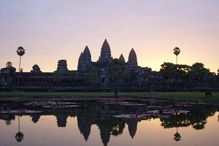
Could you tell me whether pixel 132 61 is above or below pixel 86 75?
above

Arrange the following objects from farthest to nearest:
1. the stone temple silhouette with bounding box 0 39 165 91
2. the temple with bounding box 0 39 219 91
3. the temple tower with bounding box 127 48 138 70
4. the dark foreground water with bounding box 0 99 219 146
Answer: the temple tower with bounding box 127 48 138 70, the stone temple silhouette with bounding box 0 39 165 91, the temple with bounding box 0 39 219 91, the dark foreground water with bounding box 0 99 219 146

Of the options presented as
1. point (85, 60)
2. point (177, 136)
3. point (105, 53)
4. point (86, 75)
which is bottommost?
point (177, 136)

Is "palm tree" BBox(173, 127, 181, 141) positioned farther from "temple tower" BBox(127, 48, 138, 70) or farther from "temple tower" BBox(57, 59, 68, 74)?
"temple tower" BBox(127, 48, 138, 70)

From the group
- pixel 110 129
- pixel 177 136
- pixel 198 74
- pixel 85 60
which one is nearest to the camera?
pixel 177 136

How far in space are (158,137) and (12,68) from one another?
362ft

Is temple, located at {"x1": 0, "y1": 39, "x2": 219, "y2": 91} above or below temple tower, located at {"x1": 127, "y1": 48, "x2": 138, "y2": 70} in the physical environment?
below

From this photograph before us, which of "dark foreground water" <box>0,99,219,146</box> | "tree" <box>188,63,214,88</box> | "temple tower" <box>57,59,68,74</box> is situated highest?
"temple tower" <box>57,59,68,74</box>

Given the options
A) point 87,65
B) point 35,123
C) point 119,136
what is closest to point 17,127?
point 35,123

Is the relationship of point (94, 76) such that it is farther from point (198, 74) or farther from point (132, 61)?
point (198, 74)

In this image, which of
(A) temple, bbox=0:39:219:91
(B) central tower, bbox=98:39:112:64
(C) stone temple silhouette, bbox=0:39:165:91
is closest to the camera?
(A) temple, bbox=0:39:219:91

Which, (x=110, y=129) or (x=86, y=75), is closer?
(x=110, y=129)

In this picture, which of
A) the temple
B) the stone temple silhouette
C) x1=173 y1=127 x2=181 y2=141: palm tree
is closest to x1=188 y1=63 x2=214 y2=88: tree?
the temple

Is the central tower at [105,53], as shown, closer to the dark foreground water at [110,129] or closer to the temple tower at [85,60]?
the temple tower at [85,60]

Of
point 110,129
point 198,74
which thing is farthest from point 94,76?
point 110,129
